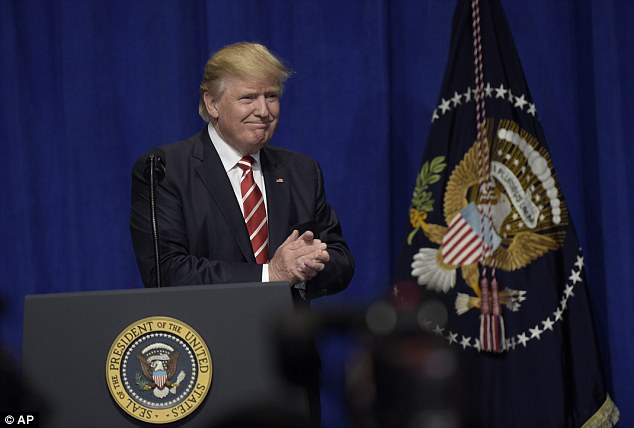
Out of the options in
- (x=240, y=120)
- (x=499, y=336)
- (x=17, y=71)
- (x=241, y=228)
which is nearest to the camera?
(x=241, y=228)

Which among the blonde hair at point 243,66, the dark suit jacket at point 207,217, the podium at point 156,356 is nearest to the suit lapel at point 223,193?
the dark suit jacket at point 207,217

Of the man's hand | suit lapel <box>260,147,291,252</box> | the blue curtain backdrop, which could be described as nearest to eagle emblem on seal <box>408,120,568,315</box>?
the blue curtain backdrop

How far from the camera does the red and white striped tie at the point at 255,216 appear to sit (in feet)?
6.81

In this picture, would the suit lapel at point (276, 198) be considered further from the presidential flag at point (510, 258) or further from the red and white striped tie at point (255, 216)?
the presidential flag at point (510, 258)

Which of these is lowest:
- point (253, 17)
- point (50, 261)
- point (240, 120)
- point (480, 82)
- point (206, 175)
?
point (50, 261)

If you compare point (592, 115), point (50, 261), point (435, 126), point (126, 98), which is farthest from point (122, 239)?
point (592, 115)

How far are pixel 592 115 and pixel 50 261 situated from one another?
2384 mm

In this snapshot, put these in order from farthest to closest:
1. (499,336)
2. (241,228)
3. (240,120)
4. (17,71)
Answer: (17,71), (499,336), (240,120), (241,228)

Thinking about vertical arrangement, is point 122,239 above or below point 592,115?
below

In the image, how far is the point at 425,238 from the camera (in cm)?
311

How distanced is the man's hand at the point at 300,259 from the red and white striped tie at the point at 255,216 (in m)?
0.32

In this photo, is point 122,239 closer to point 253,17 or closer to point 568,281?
point 253,17

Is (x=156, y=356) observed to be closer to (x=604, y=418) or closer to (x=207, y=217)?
(x=207, y=217)

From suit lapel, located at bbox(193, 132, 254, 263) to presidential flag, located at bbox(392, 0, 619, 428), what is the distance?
1153 mm
